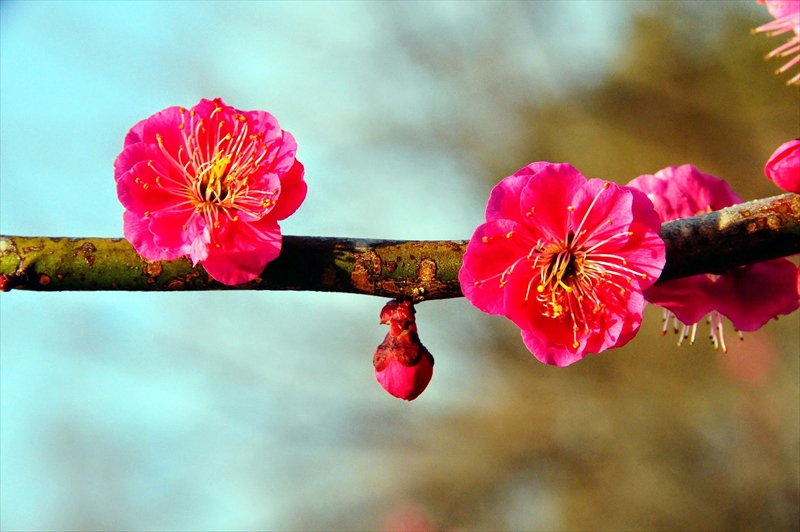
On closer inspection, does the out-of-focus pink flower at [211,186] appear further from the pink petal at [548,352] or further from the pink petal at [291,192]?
the pink petal at [548,352]

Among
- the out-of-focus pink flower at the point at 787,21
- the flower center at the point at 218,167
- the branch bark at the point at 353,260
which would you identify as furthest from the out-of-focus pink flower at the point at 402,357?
the out-of-focus pink flower at the point at 787,21

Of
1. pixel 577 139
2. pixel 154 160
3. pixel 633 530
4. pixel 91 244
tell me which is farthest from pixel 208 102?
pixel 577 139

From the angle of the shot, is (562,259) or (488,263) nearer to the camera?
(488,263)

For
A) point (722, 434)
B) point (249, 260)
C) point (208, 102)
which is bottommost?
point (249, 260)

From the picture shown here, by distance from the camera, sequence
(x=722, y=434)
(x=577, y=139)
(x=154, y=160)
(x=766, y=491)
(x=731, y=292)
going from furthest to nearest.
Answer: (x=577, y=139) < (x=722, y=434) < (x=766, y=491) < (x=731, y=292) < (x=154, y=160)

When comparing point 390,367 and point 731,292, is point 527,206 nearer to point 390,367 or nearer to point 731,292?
point 390,367

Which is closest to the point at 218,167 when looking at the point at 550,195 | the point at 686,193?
the point at 550,195

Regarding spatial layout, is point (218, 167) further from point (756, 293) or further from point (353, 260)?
point (756, 293)
